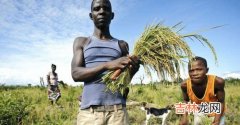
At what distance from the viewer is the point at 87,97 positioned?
340 cm

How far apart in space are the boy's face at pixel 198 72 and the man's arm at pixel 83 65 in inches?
80.3

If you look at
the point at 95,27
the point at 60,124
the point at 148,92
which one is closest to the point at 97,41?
the point at 95,27

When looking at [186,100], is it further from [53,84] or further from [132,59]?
[53,84]

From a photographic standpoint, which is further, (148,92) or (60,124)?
(148,92)

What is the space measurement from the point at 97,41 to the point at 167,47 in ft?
2.03

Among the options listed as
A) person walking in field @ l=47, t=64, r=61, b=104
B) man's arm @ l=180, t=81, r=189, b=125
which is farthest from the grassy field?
person walking in field @ l=47, t=64, r=61, b=104

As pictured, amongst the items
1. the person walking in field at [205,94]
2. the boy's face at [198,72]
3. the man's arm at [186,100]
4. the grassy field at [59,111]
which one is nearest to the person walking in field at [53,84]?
the grassy field at [59,111]

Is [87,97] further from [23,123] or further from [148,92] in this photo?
[148,92]

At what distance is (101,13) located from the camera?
11.6ft

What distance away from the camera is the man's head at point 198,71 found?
17.1 ft

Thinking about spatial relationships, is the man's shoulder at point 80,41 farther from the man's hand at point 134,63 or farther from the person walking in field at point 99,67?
the man's hand at point 134,63

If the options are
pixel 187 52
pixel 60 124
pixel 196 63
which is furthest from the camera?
pixel 60 124

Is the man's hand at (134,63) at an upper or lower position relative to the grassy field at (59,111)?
upper

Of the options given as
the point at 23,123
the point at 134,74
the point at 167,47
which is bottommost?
the point at 23,123
